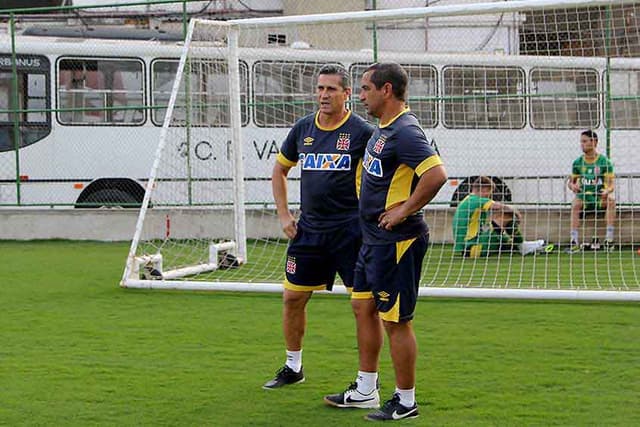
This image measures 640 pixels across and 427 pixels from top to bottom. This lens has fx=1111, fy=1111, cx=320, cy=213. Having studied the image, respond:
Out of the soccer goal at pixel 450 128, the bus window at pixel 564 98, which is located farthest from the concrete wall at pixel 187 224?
the bus window at pixel 564 98

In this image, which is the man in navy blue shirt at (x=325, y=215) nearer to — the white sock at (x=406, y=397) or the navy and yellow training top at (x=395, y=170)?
the navy and yellow training top at (x=395, y=170)

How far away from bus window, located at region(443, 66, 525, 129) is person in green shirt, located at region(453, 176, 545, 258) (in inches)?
130

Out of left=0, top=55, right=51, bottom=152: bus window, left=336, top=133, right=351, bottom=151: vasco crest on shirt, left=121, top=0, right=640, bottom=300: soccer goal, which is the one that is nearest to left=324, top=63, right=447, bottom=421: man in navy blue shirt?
left=336, top=133, right=351, bottom=151: vasco crest on shirt

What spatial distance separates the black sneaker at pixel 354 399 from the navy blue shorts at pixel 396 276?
22.2 inches

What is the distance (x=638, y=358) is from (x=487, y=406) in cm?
183

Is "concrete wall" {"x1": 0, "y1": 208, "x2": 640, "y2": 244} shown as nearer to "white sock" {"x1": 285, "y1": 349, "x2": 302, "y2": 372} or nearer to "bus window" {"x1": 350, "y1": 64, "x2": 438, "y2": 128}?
"bus window" {"x1": 350, "y1": 64, "x2": 438, "y2": 128}

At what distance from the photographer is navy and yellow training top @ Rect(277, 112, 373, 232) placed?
675cm

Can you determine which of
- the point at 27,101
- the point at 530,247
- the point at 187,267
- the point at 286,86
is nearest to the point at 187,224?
the point at 286,86

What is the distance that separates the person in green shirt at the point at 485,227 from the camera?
47.5 feet

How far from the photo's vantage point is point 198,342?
8141mm

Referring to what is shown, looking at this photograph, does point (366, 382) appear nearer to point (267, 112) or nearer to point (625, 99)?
point (625, 99)

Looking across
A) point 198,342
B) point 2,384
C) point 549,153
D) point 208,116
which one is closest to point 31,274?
point 208,116

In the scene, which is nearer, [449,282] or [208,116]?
[449,282]

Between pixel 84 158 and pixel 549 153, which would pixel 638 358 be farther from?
pixel 84 158
